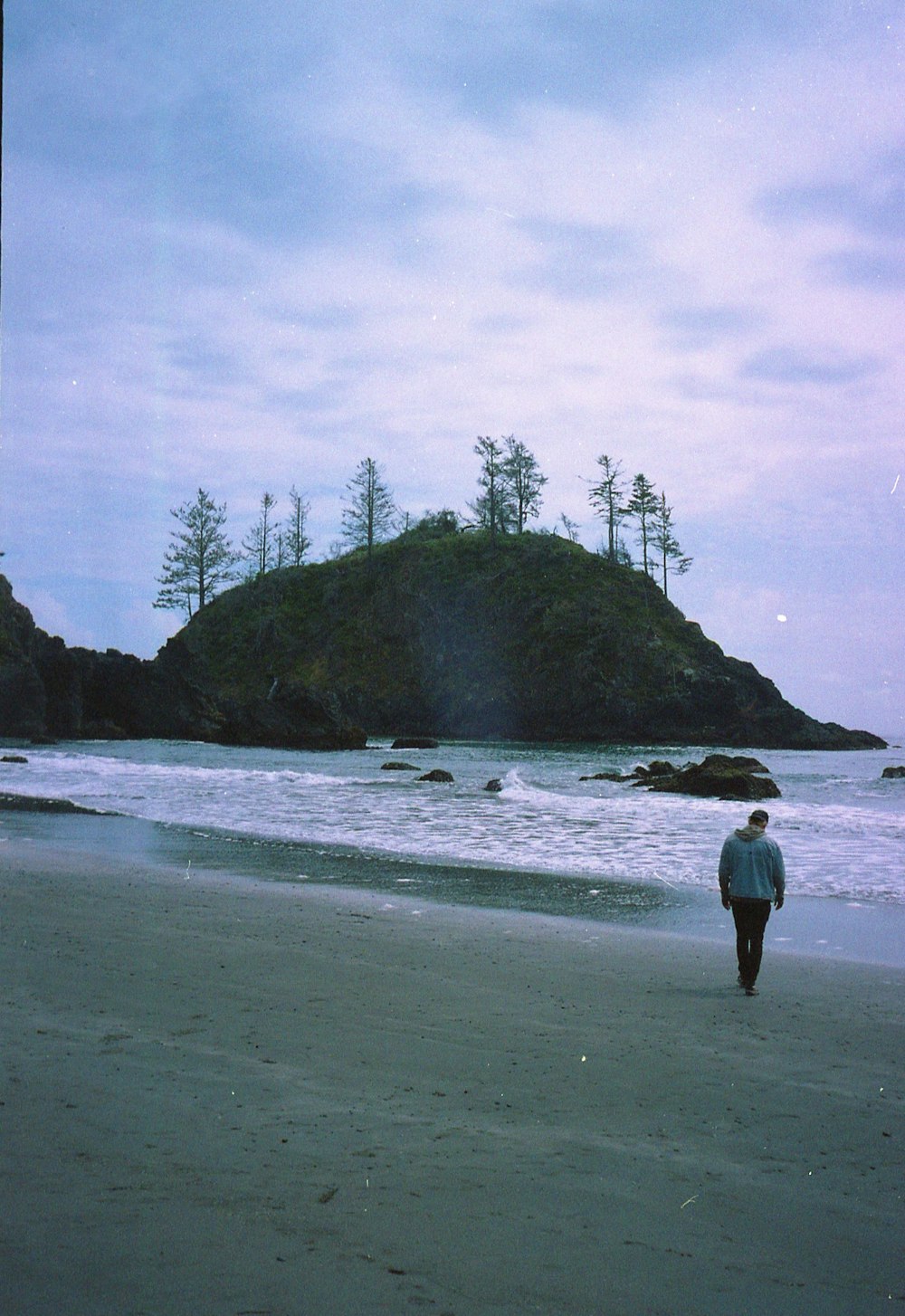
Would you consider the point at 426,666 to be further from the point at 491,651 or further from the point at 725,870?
the point at 725,870

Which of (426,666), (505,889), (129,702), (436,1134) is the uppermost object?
(426,666)

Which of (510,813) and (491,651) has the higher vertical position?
(491,651)

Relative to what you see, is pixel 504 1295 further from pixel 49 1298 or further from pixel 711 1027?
pixel 711 1027

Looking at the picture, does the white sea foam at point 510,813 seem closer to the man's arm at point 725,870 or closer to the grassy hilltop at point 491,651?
the man's arm at point 725,870

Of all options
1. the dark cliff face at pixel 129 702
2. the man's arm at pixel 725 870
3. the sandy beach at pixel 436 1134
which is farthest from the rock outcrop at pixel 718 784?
the dark cliff face at pixel 129 702

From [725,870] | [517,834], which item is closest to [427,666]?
[517,834]

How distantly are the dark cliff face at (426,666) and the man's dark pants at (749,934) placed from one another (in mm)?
46696

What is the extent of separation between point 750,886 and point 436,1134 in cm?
467

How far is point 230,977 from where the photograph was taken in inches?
296

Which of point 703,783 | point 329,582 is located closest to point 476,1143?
point 703,783

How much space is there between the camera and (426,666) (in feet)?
269

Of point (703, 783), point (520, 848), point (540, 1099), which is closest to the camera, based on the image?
point (540, 1099)

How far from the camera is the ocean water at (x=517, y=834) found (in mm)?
12547

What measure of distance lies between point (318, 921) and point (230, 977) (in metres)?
2.72
